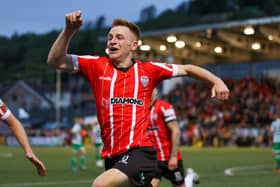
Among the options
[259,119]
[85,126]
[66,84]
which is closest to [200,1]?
[66,84]

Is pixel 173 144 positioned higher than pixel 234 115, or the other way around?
pixel 173 144

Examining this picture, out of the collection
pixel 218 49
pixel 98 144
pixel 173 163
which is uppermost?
pixel 218 49

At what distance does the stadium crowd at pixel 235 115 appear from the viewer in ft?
134

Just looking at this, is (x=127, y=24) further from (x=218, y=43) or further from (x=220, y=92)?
(x=218, y=43)

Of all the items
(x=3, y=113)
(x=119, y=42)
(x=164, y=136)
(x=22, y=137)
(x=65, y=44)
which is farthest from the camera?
(x=164, y=136)

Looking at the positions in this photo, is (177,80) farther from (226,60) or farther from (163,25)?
(163,25)

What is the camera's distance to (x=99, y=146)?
22656 mm

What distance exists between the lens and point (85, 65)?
234 inches

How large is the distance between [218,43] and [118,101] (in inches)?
1588

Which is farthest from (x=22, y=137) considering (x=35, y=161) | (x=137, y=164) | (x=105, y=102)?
(x=137, y=164)

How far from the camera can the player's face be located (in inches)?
232

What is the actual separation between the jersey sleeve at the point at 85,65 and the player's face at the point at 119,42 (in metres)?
0.21

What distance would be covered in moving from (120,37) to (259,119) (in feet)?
119

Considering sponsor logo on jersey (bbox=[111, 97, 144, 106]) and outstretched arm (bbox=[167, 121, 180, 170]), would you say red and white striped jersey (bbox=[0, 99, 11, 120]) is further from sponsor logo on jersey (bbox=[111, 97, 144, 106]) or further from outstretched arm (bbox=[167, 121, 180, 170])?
outstretched arm (bbox=[167, 121, 180, 170])
